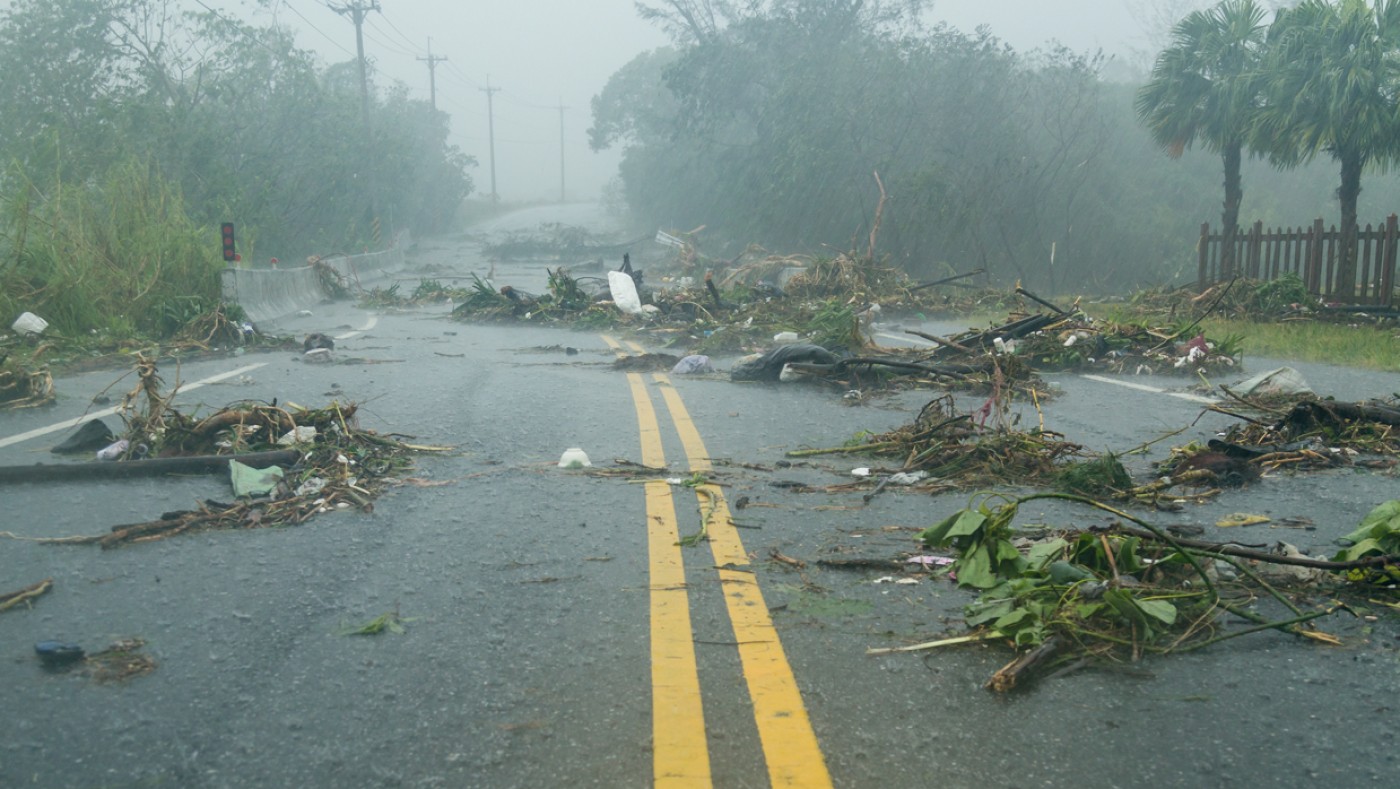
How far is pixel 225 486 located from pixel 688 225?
57.3 m

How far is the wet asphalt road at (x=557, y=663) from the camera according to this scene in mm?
2977

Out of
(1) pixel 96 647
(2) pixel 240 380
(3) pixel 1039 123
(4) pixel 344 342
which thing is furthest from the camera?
(3) pixel 1039 123

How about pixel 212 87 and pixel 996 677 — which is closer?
pixel 996 677

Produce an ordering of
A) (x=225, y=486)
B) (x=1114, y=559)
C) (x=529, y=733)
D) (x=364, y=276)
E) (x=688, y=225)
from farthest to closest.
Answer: (x=688, y=225) → (x=364, y=276) → (x=225, y=486) → (x=1114, y=559) → (x=529, y=733)

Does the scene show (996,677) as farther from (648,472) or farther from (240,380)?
(240,380)

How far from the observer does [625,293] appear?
61.6ft

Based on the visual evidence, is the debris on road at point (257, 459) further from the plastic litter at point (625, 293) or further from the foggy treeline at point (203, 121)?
the foggy treeline at point (203, 121)

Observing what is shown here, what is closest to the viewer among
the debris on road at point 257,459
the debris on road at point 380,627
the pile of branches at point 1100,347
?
the debris on road at point 380,627

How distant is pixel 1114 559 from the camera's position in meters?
4.06

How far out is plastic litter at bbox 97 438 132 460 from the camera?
675 cm

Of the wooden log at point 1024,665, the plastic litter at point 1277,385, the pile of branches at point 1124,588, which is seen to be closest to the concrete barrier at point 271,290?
the plastic litter at point 1277,385

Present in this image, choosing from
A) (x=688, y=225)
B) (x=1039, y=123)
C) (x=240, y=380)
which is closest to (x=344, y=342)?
(x=240, y=380)

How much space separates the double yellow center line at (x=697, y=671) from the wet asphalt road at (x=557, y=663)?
45 mm

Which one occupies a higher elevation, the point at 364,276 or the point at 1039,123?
the point at 1039,123
